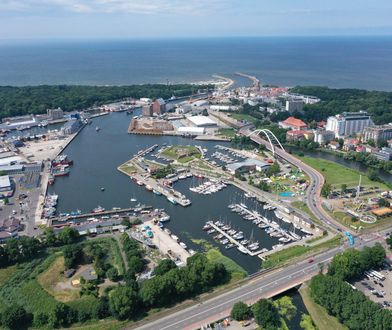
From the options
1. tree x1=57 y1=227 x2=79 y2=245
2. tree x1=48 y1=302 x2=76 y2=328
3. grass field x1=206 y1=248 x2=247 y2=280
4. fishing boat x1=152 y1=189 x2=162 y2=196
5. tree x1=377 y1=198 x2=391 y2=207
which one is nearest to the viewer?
tree x1=48 y1=302 x2=76 y2=328

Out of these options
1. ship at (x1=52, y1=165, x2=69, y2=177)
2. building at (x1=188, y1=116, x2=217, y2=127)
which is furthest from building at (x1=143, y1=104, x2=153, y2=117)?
ship at (x1=52, y1=165, x2=69, y2=177)

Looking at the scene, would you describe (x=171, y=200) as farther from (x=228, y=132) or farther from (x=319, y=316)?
(x=228, y=132)

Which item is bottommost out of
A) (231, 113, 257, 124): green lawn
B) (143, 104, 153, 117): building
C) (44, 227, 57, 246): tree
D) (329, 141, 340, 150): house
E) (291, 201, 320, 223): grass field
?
(329, 141, 340, 150): house

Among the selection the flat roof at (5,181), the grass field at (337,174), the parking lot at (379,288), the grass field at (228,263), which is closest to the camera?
the parking lot at (379,288)

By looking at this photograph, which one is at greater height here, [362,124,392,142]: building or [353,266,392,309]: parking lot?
[362,124,392,142]: building

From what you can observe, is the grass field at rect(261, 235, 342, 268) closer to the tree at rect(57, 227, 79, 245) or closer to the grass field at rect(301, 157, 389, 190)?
the grass field at rect(301, 157, 389, 190)

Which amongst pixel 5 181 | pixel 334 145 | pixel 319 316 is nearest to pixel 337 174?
pixel 334 145

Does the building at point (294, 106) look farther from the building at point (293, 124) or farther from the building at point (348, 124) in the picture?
the building at point (348, 124)

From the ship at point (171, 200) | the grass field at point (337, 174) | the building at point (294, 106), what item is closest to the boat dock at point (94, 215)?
the ship at point (171, 200)
